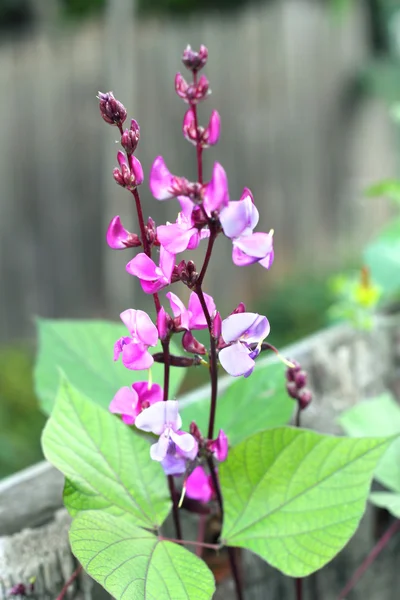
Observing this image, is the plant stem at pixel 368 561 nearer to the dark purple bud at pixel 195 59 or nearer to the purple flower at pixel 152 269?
the purple flower at pixel 152 269

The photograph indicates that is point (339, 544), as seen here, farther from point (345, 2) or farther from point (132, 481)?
point (345, 2)

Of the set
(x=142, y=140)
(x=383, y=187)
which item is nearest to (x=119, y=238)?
(x=383, y=187)

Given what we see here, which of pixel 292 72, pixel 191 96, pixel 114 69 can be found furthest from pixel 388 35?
pixel 191 96

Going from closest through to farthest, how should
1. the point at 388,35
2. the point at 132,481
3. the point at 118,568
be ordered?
the point at 118,568 < the point at 132,481 < the point at 388,35

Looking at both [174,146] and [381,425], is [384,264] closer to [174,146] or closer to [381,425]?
[381,425]

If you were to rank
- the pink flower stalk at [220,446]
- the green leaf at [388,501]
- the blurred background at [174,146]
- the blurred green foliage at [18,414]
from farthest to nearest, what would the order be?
the blurred background at [174,146] < the blurred green foliage at [18,414] < the green leaf at [388,501] < the pink flower stalk at [220,446]

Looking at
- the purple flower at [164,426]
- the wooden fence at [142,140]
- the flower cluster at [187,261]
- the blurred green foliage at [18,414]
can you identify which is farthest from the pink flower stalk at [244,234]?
the wooden fence at [142,140]
